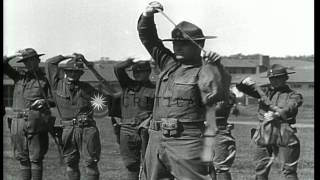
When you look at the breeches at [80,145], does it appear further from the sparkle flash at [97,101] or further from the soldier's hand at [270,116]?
the soldier's hand at [270,116]

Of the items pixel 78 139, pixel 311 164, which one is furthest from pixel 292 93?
pixel 311 164

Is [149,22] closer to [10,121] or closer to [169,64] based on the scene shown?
[169,64]

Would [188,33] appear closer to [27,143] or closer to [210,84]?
[210,84]

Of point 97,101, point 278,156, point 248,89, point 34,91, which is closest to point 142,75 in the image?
point 97,101

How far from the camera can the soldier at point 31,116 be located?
9.54 m

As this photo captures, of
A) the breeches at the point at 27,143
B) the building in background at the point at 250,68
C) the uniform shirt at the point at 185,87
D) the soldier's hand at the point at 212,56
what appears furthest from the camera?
the building in background at the point at 250,68

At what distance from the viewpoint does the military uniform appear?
9.20 m

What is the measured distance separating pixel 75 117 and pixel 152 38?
8.33ft

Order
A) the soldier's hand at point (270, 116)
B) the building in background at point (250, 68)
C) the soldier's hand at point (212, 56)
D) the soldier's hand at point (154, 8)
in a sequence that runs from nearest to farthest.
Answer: the soldier's hand at point (212, 56) → the soldier's hand at point (154, 8) → the soldier's hand at point (270, 116) → the building in background at point (250, 68)

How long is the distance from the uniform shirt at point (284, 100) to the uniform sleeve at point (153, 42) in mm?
1986

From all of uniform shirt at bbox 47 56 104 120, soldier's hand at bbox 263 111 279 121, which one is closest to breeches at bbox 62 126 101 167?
uniform shirt at bbox 47 56 104 120

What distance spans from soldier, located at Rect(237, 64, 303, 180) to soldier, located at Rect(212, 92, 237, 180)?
41 centimetres

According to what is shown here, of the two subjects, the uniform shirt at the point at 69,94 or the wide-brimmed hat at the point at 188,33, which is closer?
the wide-brimmed hat at the point at 188,33

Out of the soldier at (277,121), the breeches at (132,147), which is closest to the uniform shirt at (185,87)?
the breeches at (132,147)
